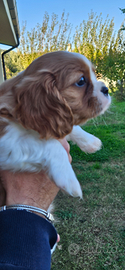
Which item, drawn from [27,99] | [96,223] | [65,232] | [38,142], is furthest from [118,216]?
[27,99]

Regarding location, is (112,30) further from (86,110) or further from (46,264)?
(46,264)

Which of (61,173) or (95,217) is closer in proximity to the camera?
(61,173)

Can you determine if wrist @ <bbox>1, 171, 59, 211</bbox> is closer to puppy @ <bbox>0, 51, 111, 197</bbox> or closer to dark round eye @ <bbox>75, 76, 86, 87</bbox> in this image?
puppy @ <bbox>0, 51, 111, 197</bbox>

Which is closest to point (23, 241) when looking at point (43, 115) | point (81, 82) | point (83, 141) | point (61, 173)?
point (61, 173)

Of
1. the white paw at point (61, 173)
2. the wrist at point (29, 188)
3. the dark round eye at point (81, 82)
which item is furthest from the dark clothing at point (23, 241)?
the dark round eye at point (81, 82)

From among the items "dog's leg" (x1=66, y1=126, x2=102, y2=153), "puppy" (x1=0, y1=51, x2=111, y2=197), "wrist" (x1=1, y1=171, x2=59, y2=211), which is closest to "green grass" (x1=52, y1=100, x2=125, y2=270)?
"dog's leg" (x1=66, y1=126, x2=102, y2=153)

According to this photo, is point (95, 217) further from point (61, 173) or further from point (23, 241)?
point (23, 241)

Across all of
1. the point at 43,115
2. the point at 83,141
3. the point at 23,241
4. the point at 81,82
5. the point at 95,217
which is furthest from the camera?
the point at 95,217
